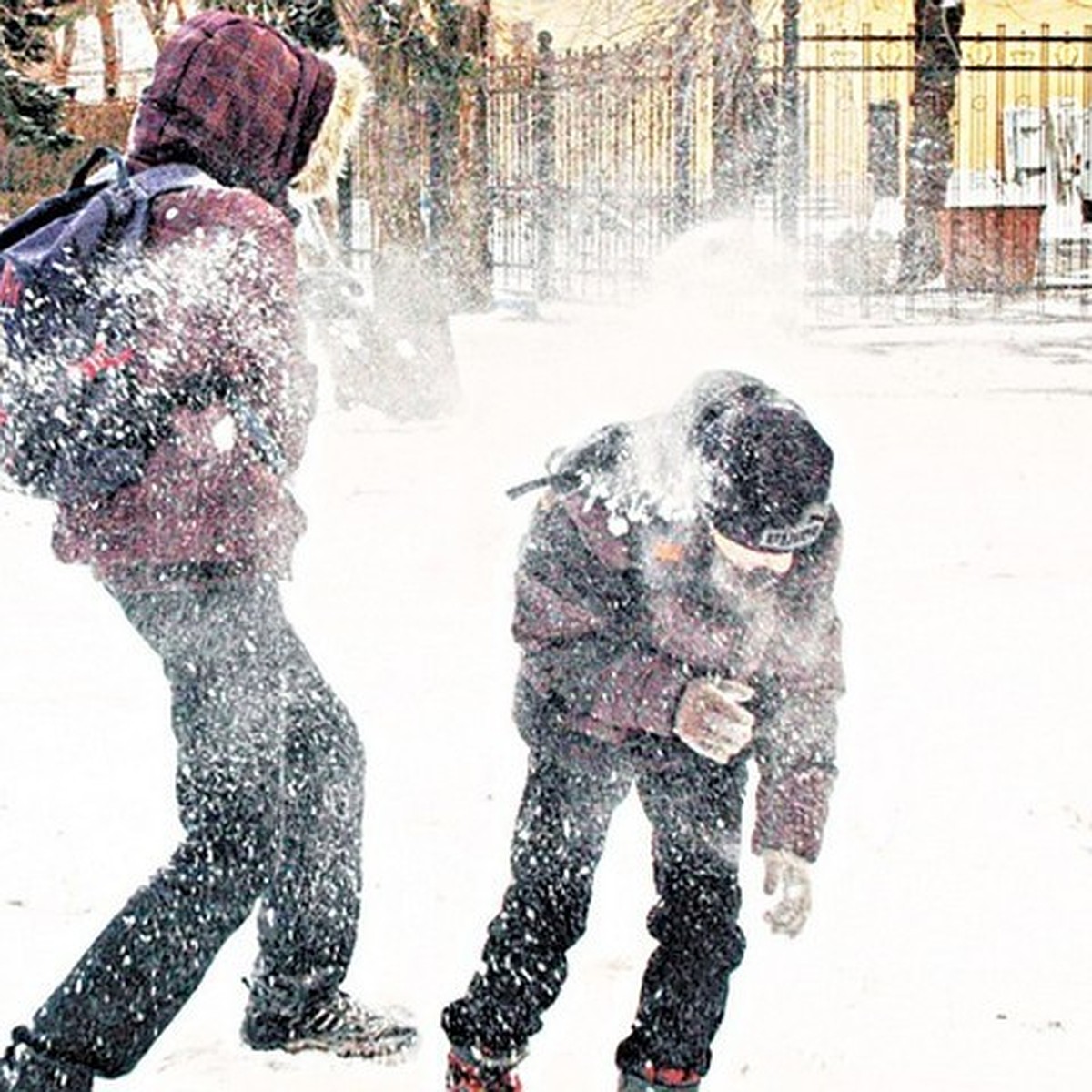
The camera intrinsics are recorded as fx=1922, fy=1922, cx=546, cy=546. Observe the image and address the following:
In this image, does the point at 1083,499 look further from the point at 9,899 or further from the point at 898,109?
the point at 898,109

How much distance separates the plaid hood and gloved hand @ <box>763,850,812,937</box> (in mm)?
1277

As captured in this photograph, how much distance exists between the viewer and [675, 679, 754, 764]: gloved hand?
108 inches

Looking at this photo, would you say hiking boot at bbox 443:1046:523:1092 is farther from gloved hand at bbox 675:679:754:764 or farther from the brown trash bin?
the brown trash bin

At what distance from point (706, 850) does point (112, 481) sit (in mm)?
1030

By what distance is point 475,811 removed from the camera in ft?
15.0

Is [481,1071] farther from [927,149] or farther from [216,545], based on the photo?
[927,149]

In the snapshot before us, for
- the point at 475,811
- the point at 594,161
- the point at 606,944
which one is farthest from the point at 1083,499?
the point at 594,161

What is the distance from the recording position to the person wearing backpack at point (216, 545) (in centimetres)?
270

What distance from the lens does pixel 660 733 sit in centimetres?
282

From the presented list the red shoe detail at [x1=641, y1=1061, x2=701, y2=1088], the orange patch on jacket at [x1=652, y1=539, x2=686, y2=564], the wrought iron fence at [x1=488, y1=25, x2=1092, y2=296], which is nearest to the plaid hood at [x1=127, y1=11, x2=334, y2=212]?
the orange patch on jacket at [x1=652, y1=539, x2=686, y2=564]

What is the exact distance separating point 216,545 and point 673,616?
70 cm

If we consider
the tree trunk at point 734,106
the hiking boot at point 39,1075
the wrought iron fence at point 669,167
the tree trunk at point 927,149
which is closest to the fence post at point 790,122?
the wrought iron fence at point 669,167

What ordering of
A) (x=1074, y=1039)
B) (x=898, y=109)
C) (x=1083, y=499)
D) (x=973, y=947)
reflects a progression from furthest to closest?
(x=898, y=109) → (x=1083, y=499) → (x=973, y=947) → (x=1074, y=1039)

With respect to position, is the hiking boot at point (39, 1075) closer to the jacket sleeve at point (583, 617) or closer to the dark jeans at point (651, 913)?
the dark jeans at point (651, 913)
